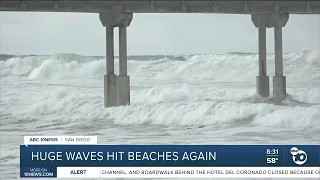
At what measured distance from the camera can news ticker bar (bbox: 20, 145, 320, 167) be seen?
2.45 meters

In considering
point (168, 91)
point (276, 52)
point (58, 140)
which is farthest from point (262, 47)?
point (58, 140)

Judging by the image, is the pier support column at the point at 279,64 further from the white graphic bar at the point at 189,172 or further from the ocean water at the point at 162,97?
the white graphic bar at the point at 189,172

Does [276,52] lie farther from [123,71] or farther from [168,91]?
[123,71]

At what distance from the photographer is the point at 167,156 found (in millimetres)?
2473

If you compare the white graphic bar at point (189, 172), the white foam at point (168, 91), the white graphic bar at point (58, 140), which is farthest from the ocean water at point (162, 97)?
the white graphic bar at point (189, 172)

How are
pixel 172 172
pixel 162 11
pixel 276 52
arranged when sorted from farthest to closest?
pixel 162 11
pixel 276 52
pixel 172 172

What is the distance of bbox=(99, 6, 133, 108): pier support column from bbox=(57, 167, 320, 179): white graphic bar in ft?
1.76

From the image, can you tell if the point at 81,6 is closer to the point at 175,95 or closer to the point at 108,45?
the point at 108,45

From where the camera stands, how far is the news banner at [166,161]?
245cm

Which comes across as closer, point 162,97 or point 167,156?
point 167,156

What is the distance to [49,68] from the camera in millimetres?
2844

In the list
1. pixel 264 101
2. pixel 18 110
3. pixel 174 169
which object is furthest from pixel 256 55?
pixel 18 110

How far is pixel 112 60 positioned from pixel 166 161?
31.2 inches

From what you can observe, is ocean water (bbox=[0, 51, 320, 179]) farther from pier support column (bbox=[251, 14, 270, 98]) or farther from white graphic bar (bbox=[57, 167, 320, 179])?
white graphic bar (bbox=[57, 167, 320, 179])
